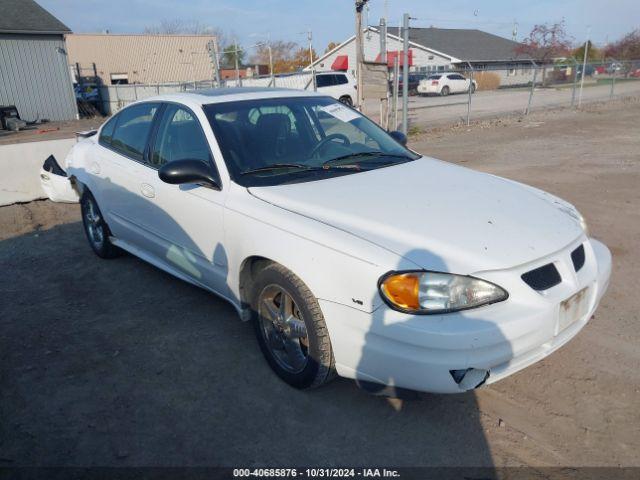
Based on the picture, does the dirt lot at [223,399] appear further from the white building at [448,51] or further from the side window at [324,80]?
the white building at [448,51]

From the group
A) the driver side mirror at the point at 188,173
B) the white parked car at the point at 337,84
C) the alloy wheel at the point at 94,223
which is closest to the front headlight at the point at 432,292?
the driver side mirror at the point at 188,173

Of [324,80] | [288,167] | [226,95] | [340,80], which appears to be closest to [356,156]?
[288,167]

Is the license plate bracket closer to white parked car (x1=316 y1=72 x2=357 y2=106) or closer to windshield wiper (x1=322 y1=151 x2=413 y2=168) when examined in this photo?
windshield wiper (x1=322 y1=151 x2=413 y2=168)

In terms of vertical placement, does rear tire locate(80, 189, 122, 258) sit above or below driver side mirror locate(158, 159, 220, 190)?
below

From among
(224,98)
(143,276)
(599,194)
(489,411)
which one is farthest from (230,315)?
(599,194)

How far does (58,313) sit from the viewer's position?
4.38 meters

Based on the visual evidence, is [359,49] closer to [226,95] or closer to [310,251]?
[226,95]

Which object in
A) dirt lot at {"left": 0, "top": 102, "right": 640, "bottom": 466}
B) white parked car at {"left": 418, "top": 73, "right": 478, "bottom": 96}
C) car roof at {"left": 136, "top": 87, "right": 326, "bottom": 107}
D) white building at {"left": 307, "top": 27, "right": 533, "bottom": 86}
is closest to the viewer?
dirt lot at {"left": 0, "top": 102, "right": 640, "bottom": 466}

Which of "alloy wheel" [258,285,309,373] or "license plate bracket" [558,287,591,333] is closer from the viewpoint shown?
"license plate bracket" [558,287,591,333]

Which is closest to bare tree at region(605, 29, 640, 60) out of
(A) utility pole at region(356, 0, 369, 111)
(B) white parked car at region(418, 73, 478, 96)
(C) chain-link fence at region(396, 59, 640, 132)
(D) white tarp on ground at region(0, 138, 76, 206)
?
(C) chain-link fence at region(396, 59, 640, 132)

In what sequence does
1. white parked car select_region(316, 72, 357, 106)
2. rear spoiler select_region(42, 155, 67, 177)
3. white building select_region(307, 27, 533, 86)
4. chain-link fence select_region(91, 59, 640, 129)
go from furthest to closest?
white building select_region(307, 27, 533, 86)
white parked car select_region(316, 72, 357, 106)
chain-link fence select_region(91, 59, 640, 129)
rear spoiler select_region(42, 155, 67, 177)

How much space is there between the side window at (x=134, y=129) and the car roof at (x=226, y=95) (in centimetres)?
15

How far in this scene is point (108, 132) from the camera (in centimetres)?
521

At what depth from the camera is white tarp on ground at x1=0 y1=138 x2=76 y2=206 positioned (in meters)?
7.95
